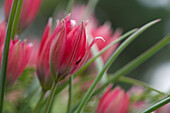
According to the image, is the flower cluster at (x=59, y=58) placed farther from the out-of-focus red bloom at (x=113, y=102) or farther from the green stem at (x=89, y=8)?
the green stem at (x=89, y=8)

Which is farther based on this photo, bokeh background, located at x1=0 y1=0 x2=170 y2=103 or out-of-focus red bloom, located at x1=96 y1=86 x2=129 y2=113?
bokeh background, located at x1=0 y1=0 x2=170 y2=103

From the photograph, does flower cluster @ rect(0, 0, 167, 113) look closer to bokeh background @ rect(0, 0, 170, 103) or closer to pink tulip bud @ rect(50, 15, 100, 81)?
pink tulip bud @ rect(50, 15, 100, 81)

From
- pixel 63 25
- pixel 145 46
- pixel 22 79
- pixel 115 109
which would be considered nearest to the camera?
pixel 63 25

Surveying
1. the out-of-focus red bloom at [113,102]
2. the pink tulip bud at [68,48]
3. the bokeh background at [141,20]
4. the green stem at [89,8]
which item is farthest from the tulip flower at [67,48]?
the bokeh background at [141,20]

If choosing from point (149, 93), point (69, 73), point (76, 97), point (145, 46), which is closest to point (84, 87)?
point (76, 97)

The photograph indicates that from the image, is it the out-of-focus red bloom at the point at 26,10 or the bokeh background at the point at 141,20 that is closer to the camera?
the out-of-focus red bloom at the point at 26,10

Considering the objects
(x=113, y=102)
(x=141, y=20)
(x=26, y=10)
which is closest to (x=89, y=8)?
(x=26, y=10)

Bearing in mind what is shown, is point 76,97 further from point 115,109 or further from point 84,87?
point 115,109

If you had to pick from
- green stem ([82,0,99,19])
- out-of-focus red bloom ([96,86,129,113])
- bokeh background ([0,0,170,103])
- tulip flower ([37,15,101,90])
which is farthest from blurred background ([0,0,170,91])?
tulip flower ([37,15,101,90])
